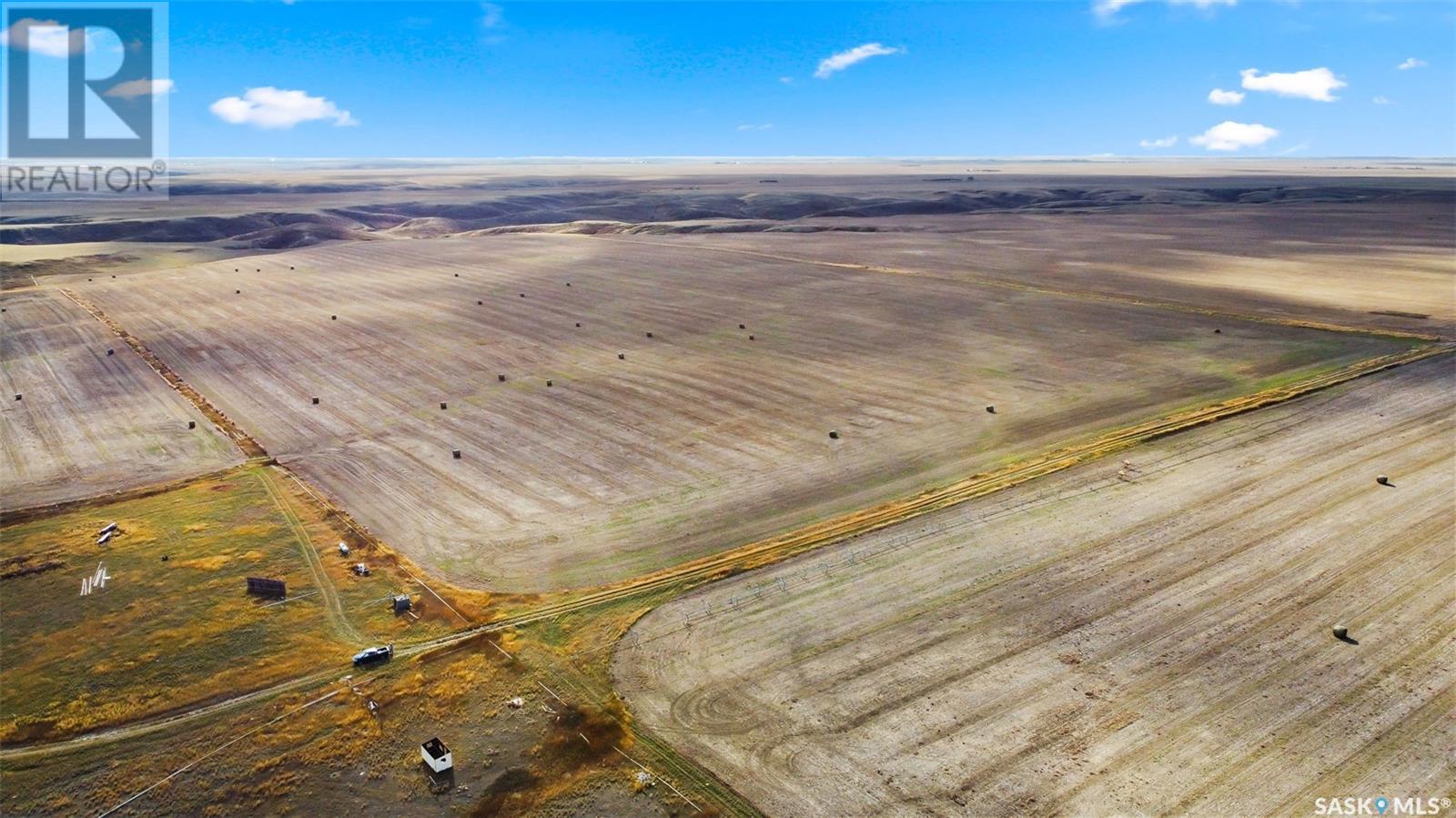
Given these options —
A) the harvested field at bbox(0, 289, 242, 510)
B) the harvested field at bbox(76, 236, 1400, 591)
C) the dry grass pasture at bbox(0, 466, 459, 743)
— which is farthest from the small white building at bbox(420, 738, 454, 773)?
the harvested field at bbox(0, 289, 242, 510)

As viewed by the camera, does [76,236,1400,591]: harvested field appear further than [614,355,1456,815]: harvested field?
Yes

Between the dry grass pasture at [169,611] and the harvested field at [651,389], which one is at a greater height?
the harvested field at [651,389]

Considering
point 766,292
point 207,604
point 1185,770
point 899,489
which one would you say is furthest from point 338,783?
point 766,292

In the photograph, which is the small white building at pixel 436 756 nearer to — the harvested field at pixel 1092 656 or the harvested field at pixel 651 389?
the harvested field at pixel 1092 656

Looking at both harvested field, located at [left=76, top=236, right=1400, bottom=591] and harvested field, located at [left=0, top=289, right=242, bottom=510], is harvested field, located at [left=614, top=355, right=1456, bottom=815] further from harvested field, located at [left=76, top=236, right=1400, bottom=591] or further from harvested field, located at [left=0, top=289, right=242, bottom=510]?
harvested field, located at [left=0, top=289, right=242, bottom=510]

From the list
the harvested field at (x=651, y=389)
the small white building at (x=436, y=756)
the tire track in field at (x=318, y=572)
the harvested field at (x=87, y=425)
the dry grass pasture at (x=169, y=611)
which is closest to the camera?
the small white building at (x=436, y=756)

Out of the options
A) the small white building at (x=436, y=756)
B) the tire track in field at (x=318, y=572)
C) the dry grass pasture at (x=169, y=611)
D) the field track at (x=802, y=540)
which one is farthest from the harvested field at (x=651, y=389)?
the small white building at (x=436, y=756)

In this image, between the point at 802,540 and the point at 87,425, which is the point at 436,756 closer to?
the point at 802,540
